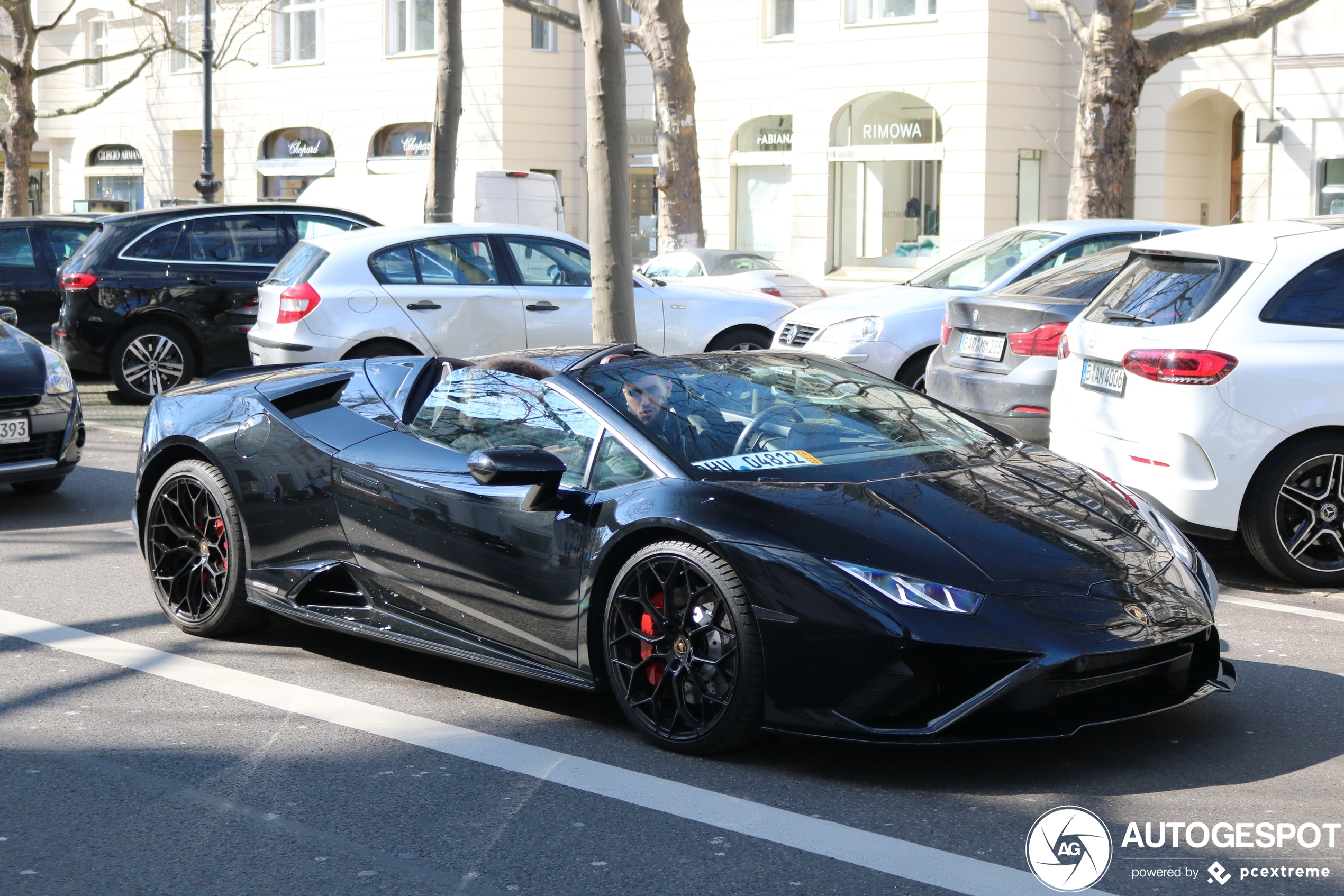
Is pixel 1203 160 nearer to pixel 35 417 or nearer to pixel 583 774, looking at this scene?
pixel 35 417

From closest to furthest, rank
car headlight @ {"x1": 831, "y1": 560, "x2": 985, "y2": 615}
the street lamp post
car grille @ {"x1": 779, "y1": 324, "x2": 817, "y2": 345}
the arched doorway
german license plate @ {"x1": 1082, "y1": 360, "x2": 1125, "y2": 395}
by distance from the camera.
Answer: car headlight @ {"x1": 831, "y1": 560, "x2": 985, "y2": 615} < german license plate @ {"x1": 1082, "y1": 360, "x2": 1125, "y2": 395} < car grille @ {"x1": 779, "y1": 324, "x2": 817, "y2": 345} < the arched doorway < the street lamp post

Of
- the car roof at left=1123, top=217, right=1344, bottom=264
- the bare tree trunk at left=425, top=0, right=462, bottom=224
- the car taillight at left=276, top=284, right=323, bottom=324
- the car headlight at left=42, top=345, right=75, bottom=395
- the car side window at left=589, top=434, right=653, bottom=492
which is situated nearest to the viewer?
the car side window at left=589, top=434, right=653, bottom=492

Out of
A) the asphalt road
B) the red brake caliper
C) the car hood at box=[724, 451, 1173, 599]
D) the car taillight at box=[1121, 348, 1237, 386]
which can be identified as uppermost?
the car taillight at box=[1121, 348, 1237, 386]

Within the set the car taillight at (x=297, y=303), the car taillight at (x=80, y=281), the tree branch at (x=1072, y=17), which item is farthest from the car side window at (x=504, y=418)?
the tree branch at (x=1072, y=17)

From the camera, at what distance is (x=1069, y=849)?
393cm

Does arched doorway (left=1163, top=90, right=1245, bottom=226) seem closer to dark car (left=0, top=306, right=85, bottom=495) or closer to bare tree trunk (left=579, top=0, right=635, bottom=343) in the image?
bare tree trunk (left=579, top=0, right=635, bottom=343)

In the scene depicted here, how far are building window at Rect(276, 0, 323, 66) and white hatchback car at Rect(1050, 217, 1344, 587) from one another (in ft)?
110

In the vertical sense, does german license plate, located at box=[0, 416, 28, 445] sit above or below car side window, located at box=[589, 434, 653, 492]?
below

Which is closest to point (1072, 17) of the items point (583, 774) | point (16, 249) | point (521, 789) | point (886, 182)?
point (16, 249)

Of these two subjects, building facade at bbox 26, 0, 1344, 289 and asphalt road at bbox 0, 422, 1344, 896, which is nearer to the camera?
asphalt road at bbox 0, 422, 1344, 896

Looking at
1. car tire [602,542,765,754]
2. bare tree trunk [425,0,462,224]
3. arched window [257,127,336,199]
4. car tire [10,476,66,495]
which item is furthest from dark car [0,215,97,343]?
arched window [257,127,336,199]

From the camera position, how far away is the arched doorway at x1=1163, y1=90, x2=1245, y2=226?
26.8 metres

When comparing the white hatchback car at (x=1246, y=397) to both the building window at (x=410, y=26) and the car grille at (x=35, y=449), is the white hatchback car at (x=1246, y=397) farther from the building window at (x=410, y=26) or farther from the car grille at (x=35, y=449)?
the building window at (x=410, y=26)

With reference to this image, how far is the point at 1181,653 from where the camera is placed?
4.58 m
